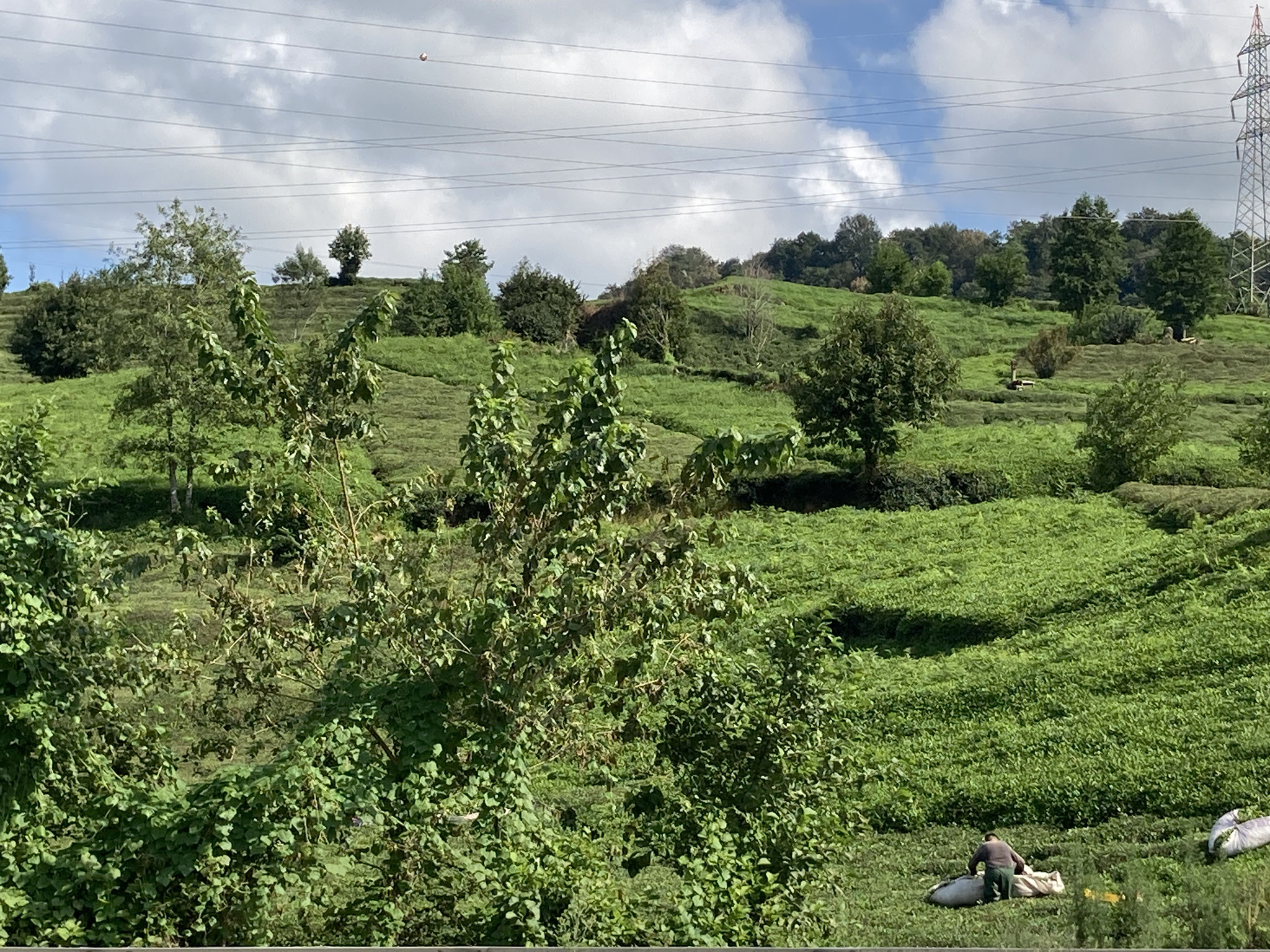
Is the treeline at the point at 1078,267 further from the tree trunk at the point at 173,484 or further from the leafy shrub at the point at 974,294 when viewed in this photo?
the tree trunk at the point at 173,484

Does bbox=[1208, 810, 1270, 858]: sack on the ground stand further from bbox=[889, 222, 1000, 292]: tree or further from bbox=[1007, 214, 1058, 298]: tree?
bbox=[889, 222, 1000, 292]: tree

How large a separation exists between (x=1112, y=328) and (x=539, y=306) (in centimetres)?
2861

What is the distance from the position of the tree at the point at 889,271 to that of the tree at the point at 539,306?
71.6ft

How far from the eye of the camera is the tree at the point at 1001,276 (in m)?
71.2

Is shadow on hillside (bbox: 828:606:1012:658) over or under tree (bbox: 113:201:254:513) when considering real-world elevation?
under

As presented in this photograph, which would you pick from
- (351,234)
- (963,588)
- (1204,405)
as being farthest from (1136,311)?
(351,234)

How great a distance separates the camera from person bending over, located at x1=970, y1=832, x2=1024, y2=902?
12.0 meters

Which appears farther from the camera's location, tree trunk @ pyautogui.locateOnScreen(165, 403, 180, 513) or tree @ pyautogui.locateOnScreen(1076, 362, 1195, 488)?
tree trunk @ pyautogui.locateOnScreen(165, 403, 180, 513)

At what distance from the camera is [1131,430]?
31.9m

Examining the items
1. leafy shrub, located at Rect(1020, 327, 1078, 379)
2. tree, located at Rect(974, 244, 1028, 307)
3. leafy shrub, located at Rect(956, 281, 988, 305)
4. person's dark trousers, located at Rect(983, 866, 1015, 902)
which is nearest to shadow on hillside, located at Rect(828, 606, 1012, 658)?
person's dark trousers, located at Rect(983, 866, 1015, 902)

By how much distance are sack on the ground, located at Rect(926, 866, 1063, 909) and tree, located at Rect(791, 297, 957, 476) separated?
943 inches

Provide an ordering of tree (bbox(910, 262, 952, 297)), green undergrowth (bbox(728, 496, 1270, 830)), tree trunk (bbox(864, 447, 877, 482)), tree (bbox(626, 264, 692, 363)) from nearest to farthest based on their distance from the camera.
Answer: green undergrowth (bbox(728, 496, 1270, 830)) < tree trunk (bbox(864, 447, 877, 482)) < tree (bbox(626, 264, 692, 363)) < tree (bbox(910, 262, 952, 297))

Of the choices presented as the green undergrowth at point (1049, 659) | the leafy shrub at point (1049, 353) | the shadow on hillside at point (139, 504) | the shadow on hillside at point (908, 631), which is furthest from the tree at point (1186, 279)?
the shadow on hillside at point (139, 504)

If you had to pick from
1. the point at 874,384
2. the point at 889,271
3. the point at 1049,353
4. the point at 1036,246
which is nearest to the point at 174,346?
the point at 874,384
